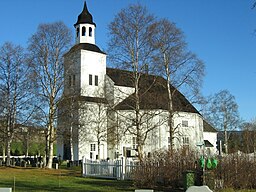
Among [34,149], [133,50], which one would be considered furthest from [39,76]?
[34,149]

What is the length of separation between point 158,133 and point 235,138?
28.9 meters

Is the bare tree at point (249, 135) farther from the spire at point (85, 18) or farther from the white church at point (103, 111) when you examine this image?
the spire at point (85, 18)

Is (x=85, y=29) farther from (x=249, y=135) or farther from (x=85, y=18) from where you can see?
(x=249, y=135)

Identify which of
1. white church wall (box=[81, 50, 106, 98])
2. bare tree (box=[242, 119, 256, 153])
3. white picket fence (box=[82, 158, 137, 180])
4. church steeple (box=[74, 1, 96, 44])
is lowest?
white picket fence (box=[82, 158, 137, 180])

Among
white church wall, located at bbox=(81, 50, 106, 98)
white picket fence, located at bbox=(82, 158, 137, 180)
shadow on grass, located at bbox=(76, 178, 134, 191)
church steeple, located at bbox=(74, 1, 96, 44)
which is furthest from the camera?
church steeple, located at bbox=(74, 1, 96, 44)

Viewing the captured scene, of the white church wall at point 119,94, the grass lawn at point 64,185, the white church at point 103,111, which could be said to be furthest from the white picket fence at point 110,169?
the white church wall at point 119,94

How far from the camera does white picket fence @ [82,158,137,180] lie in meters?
25.6

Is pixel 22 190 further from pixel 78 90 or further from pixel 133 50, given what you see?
pixel 78 90

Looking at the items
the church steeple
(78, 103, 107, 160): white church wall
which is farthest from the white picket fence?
the church steeple

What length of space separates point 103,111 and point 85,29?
589 inches

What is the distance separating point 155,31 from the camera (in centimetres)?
3073

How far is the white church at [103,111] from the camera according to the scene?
34.8 metres

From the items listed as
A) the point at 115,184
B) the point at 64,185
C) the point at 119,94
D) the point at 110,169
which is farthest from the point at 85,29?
the point at 64,185

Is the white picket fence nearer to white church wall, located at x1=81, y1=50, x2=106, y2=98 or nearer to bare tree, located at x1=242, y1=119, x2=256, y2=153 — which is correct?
white church wall, located at x1=81, y1=50, x2=106, y2=98
